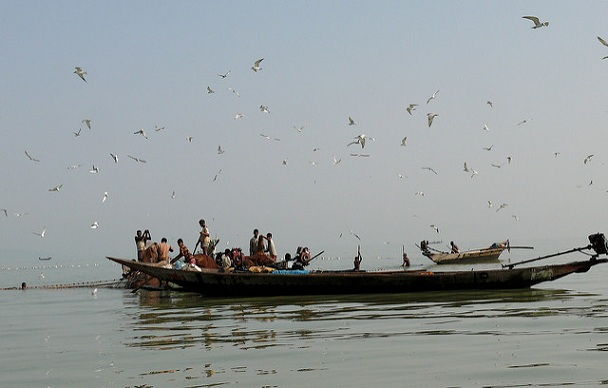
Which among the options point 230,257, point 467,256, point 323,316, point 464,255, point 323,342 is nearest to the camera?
point 323,342

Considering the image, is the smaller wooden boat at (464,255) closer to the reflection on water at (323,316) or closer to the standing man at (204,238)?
the standing man at (204,238)

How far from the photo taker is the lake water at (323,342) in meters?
10.5

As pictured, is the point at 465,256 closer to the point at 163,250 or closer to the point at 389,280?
the point at 163,250

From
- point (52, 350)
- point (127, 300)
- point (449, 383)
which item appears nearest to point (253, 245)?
point (127, 300)

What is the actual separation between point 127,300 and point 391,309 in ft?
31.6

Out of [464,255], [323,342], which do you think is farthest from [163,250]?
[464,255]

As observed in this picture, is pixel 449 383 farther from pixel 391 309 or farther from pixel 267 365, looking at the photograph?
pixel 391 309

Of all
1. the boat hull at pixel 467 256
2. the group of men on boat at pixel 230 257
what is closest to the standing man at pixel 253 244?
the group of men on boat at pixel 230 257

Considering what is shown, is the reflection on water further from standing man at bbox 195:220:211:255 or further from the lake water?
standing man at bbox 195:220:211:255

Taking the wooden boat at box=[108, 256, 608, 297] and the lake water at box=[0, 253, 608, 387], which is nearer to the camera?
the lake water at box=[0, 253, 608, 387]

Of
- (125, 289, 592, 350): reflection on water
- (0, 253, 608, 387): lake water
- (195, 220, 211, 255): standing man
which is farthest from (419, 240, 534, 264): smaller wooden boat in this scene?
(0, 253, 608, 387): lake water

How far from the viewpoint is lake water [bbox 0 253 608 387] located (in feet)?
34.4

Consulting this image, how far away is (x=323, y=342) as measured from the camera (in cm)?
1348

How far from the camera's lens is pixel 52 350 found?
14414mm
